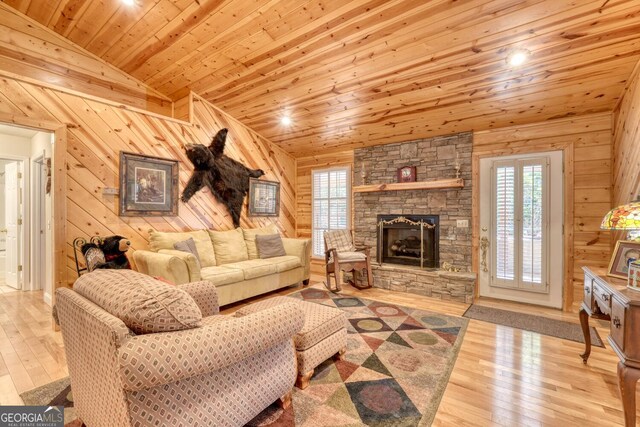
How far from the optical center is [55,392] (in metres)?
1.93

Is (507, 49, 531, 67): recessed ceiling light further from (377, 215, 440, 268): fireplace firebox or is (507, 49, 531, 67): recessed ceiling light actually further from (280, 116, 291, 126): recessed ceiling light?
(280, 116, 291, 126): recessed ceiling light

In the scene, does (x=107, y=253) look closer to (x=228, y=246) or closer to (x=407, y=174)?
(x=228, y=246)

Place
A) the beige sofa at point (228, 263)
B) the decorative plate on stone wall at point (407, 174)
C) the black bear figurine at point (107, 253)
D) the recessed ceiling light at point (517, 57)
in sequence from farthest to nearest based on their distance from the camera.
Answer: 1. the decorative plate on stone wall at point (407, 174)
2. the beige sofa at point (228, 263)
3. the black bear figurine at point (107, 253)
4. the recessed ceiling light at point (517, 57)

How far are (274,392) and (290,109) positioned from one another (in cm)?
367

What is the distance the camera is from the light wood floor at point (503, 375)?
1741 mm

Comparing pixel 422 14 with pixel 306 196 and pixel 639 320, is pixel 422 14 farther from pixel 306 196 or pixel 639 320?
pixel 306 196

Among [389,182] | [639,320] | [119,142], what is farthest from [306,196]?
[639,320]

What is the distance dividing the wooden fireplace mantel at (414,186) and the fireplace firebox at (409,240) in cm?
48

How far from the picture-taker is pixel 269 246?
180 inches

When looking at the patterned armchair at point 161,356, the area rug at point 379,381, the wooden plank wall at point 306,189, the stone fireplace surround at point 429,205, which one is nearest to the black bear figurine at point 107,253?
the area rug at point 379,381

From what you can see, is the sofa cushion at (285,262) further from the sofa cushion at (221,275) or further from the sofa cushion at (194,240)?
the sofa cushion at (194,240)

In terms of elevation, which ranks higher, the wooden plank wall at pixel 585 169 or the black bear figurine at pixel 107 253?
the wooden plank wall at pixel 585 169

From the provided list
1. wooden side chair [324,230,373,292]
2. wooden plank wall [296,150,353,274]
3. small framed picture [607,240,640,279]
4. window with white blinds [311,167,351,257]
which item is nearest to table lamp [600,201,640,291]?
small framed picture [607,240,640,279]
